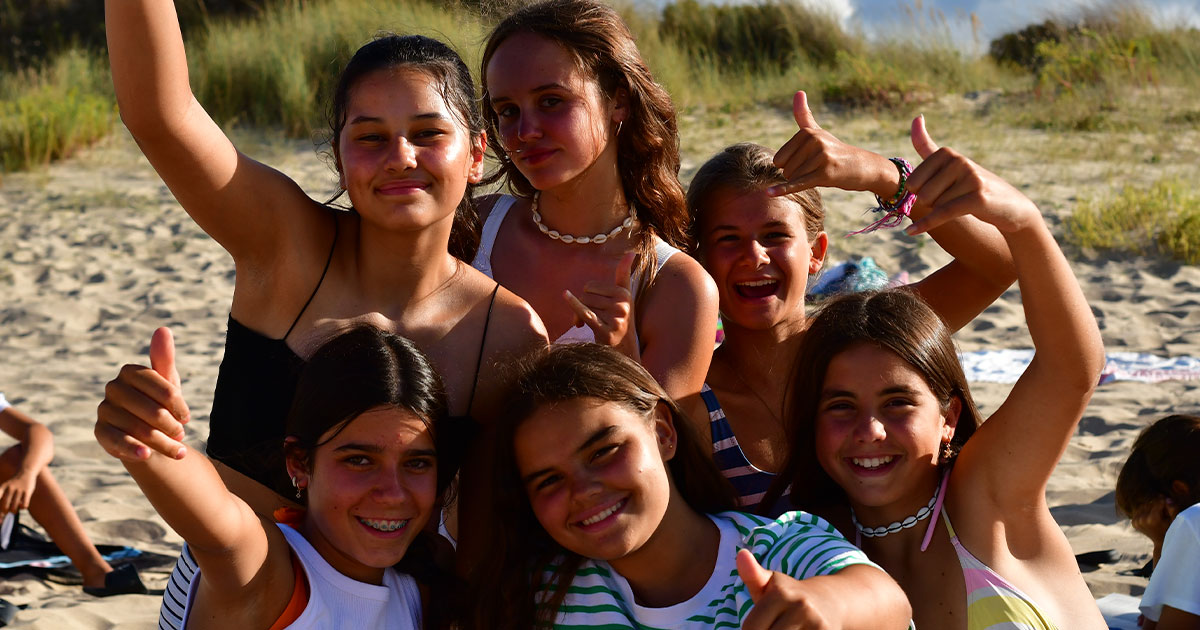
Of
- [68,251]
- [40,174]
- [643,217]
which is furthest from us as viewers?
[40,174]

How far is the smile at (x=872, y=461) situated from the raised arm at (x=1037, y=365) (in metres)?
0.19

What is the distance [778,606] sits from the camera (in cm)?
187

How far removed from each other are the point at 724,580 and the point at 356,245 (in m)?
1.11

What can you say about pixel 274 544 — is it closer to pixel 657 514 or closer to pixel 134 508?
pixel 657 514

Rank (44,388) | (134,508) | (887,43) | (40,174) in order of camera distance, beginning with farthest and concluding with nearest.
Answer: (887,43) → (40,174) → (44,388) → (134,508)

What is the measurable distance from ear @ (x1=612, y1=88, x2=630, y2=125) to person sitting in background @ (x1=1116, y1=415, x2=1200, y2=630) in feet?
6.04

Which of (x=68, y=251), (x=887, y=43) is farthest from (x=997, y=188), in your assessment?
(x=887, y=43)

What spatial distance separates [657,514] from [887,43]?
14.1m

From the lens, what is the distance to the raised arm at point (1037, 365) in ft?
7.54

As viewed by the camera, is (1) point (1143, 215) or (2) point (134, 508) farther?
(1) point (1143, 215)

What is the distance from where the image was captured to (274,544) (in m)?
2.19

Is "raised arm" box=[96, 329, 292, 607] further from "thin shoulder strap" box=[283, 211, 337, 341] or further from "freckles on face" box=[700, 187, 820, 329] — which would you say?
"freckles on face" box=[700, 187, 820, 329]

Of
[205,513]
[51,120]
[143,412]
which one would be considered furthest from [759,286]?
[51,120]

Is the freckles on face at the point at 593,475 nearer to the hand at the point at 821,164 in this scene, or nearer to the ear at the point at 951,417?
the hand at the point at 821,164
